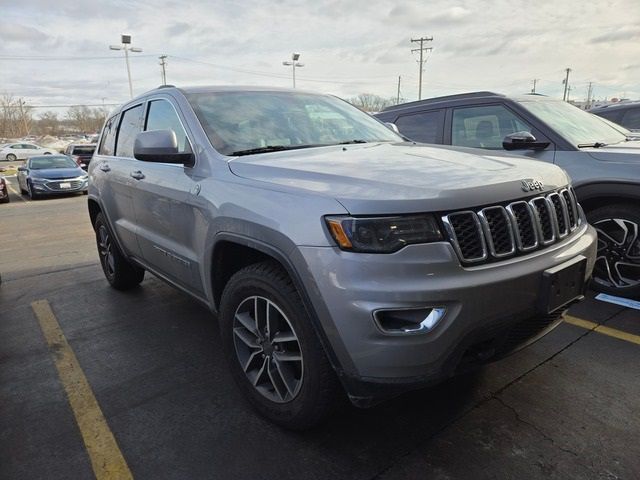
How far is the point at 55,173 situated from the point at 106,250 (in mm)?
12654

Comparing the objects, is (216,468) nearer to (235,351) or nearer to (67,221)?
(235,351)

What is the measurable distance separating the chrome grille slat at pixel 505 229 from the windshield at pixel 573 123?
229 cm

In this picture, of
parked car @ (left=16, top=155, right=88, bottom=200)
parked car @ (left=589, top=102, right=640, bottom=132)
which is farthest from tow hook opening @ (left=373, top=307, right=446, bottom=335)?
parked car @ (left=16, top=155, right=88, bottom=200)

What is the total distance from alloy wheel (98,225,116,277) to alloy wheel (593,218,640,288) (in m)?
4.62

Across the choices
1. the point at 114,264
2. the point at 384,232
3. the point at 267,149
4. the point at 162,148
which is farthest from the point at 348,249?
the point at 114,264

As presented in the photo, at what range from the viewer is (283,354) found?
7.97 feet

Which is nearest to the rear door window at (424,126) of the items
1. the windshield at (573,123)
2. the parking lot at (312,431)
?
the windshield at (573,123)

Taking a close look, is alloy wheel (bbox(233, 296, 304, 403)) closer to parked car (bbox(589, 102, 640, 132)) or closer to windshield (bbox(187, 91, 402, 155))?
windshield (bbox(187, 91, 402, 155))

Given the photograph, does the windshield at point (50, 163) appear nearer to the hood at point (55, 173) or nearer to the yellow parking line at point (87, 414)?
the hood at point (55, 173)

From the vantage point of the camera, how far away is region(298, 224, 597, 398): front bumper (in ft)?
6.25

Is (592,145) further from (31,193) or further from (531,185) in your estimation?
(31,193)

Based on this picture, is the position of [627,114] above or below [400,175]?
above

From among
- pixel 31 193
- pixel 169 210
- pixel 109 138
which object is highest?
pixel 109 138

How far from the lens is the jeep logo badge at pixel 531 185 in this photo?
2.30m
